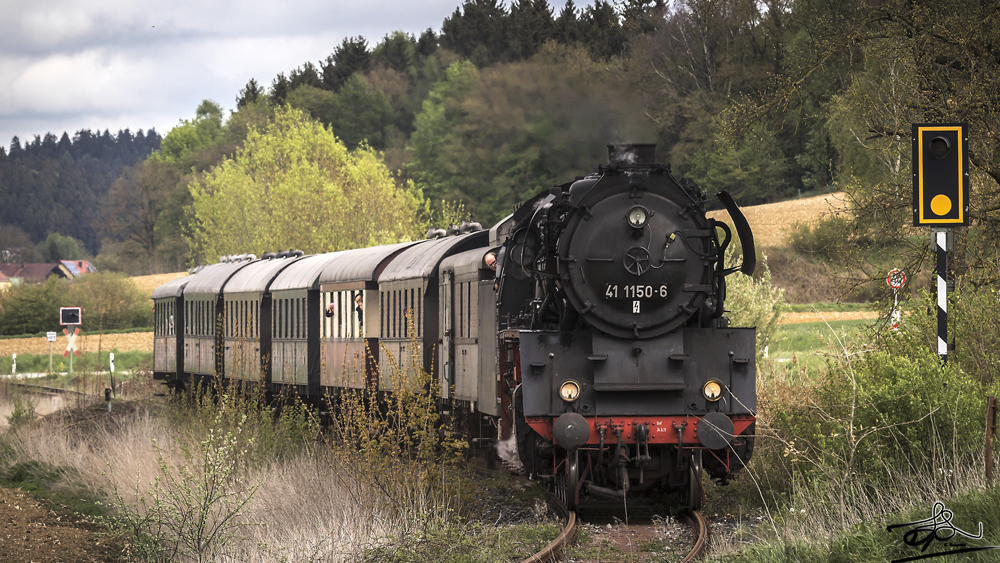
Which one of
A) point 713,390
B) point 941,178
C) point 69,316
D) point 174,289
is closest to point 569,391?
point 713,390

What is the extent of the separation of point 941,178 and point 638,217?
103 inches

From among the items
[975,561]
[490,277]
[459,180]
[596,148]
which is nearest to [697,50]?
[459,180]

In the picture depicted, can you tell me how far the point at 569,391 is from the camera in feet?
32.5

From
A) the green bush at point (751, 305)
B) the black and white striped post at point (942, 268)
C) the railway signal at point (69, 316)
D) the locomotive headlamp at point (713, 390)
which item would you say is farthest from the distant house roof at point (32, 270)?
the black and white striped post at point (942, 268)

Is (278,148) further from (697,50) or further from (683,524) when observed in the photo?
(683,524)

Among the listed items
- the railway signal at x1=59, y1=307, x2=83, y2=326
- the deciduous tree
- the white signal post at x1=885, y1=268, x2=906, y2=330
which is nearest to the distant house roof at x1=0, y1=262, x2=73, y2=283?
the deciduous tree

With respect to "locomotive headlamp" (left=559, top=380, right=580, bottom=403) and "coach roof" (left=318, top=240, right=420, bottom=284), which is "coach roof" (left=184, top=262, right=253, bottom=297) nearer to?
"coach roof" (left=318, top=240, right=420, bottom=284)

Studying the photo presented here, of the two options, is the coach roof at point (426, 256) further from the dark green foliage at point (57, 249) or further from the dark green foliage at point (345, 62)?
the dark green foliage at point (57, 249)

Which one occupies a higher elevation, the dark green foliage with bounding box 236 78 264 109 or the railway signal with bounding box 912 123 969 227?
the dark green foliage with bounding box 236 78 264 109

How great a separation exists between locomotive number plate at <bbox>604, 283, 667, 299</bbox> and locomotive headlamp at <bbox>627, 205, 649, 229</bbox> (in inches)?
22.2

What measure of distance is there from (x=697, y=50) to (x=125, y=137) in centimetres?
17259

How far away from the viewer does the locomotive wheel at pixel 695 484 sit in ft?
32.9

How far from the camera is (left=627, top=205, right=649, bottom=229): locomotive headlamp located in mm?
10078

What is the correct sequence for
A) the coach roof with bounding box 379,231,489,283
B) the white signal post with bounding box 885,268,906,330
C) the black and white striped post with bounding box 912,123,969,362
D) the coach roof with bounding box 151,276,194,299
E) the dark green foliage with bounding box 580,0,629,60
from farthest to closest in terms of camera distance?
the coach roof with bounding box 151,276,194,299 < the dark green foliage with bounding box 580,0,629,60 < the coach roof with bounding box 379,231,489,283 < the white signal post with bounding box 885,268,906,330 < the black and white striped post with bounding box 912,123,969,362
